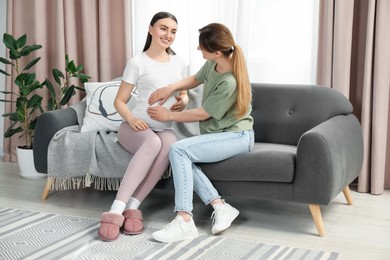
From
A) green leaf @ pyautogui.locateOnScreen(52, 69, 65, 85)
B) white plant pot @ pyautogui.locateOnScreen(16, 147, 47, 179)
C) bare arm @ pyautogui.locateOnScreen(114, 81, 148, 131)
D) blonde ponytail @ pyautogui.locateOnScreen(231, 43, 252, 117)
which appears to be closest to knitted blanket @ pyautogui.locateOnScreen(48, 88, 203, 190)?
bare arm @ pyautogui.locateOnScreen(114, 81, 148, 131)

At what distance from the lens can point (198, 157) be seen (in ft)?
10.1

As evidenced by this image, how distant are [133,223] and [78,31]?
1899mm

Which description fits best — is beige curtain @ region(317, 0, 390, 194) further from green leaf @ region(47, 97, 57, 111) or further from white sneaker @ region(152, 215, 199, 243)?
green leaf @ region(47, 97, 57, 111)

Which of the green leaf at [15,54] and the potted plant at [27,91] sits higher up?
the green leaf at [15,54]

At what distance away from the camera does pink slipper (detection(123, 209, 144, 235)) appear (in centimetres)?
304

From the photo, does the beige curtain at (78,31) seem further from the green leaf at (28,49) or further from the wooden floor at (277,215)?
the wooden floor at (277,215)

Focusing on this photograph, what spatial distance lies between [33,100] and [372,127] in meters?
2.07

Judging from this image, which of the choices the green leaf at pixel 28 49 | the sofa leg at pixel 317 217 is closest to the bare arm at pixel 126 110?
the sofa leg at pixel 317 217

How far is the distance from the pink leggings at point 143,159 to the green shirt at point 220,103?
222 mm

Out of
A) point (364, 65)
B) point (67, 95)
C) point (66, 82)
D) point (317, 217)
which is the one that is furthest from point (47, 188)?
point (364, 65)

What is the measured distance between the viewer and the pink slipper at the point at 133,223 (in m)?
3.04

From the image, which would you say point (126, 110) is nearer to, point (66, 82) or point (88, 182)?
point (88, 182)

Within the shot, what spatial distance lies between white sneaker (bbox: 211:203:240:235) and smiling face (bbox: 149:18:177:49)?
82cm

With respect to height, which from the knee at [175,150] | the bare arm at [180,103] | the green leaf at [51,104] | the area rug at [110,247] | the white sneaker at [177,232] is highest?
the bare arm at [180,103]
